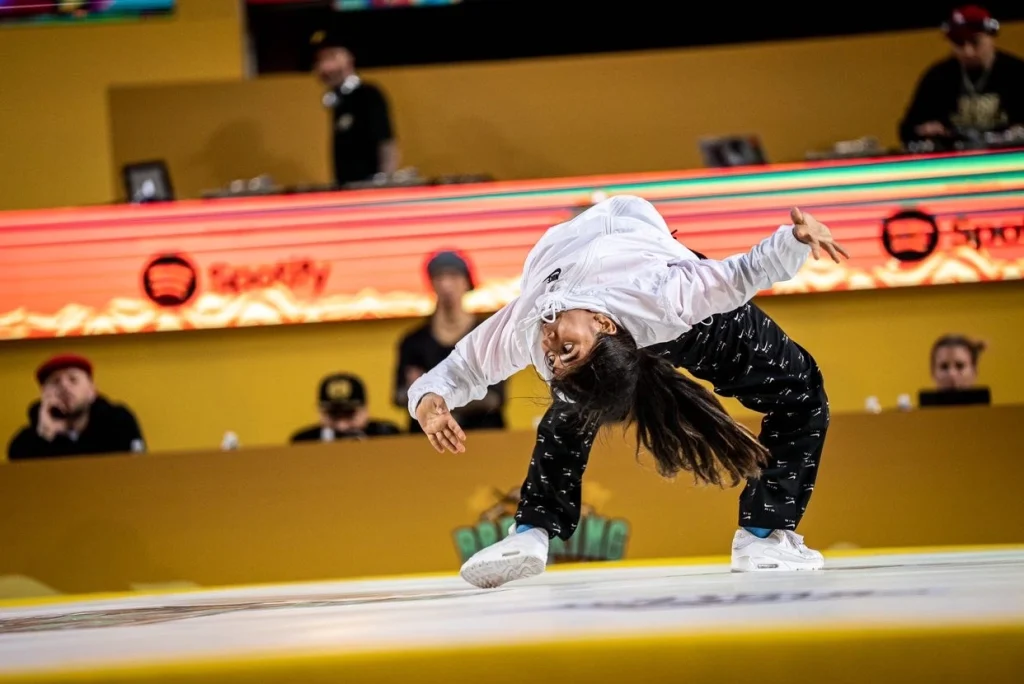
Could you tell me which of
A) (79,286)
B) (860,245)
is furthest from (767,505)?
(79,286)

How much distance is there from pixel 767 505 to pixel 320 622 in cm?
107

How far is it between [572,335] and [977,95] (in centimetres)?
331

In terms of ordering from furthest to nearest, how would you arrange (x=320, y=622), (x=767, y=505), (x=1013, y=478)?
1. (x=1013, y=478)
2. (x=767, y=505)
3. (x=320, y=622)

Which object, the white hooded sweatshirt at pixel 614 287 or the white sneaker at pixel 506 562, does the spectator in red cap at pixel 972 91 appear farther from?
the white sneaker at pixel 506 562

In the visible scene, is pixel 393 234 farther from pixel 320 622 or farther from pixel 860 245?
pixel 320 622

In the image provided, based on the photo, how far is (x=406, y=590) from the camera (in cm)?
265

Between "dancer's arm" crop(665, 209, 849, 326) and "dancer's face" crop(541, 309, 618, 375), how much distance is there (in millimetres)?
145

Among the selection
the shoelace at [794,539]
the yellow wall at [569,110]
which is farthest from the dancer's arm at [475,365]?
the yellow wall at [569,110]

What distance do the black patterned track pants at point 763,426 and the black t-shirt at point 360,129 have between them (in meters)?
2.85

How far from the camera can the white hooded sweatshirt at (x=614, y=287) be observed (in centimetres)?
223

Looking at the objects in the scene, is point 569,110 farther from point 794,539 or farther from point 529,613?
point 529,613

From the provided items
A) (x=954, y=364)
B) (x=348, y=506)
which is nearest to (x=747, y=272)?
(x=348, y=506)

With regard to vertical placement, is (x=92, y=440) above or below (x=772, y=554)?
above

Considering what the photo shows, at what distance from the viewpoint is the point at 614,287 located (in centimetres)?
227
